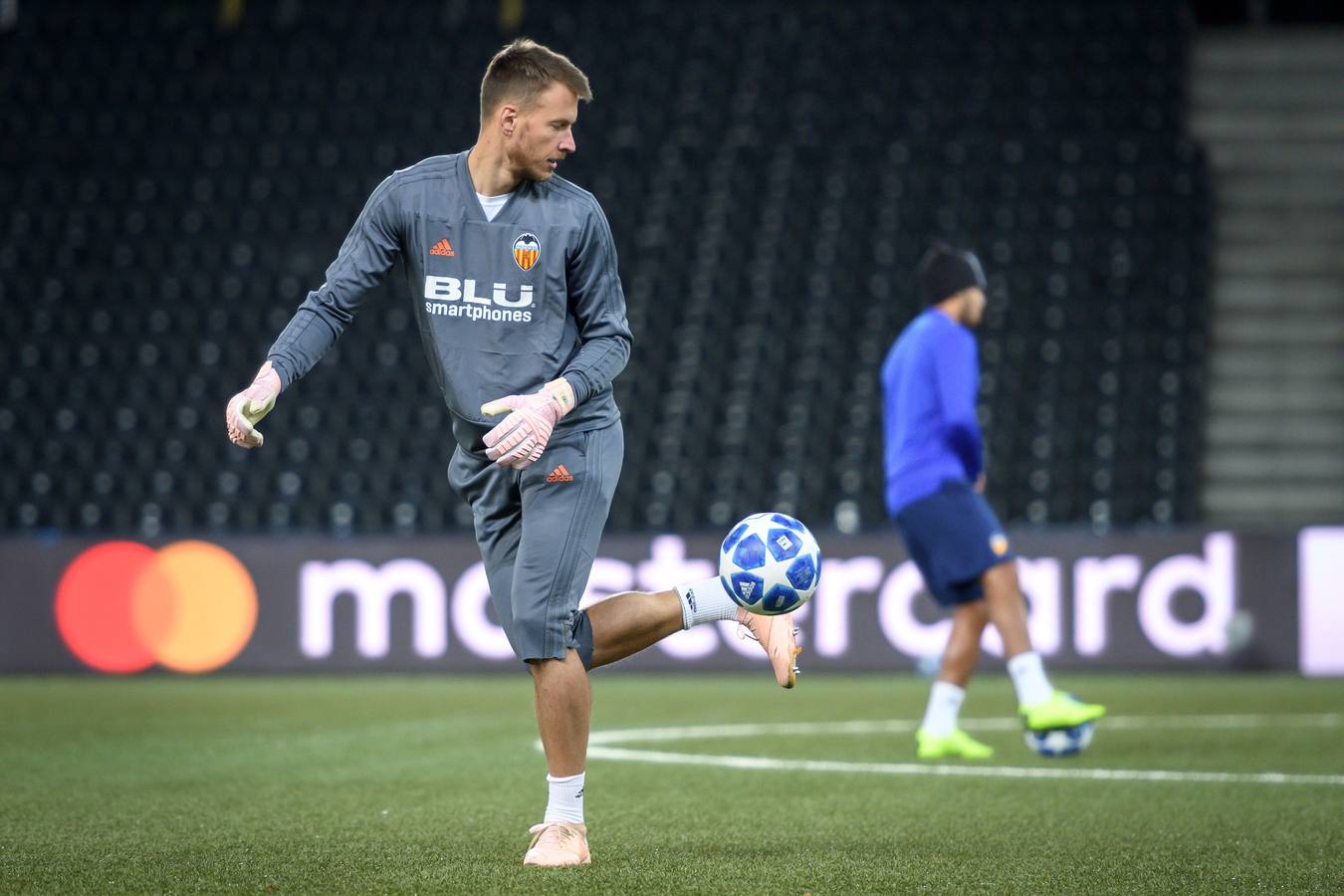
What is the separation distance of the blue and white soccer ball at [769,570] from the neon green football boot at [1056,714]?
218cm

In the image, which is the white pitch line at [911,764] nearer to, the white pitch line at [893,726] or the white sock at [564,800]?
the white pitch line at [893,726]

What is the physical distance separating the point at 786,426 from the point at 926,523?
8286 mm

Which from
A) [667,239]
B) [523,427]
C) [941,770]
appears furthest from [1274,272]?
[523,427]

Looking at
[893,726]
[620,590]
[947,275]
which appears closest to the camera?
[947,275]

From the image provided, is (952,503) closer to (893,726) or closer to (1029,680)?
(1029,680)

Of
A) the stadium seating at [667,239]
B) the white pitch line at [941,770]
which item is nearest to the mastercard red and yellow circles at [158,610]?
the stadium seating at [667,239]

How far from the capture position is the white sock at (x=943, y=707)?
6617mm

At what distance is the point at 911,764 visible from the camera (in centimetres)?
640

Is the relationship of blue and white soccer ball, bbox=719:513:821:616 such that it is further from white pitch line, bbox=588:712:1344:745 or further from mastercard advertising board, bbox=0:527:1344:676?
mastercard advertising board, bbox=0:527:1344:676

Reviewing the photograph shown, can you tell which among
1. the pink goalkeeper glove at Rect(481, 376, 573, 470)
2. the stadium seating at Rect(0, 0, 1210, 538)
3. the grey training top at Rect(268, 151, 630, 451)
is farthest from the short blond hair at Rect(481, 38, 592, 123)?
the stadium seating at Rect(0, 0, 1210, 538)

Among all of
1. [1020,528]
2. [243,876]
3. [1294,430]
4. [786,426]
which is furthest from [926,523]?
[1294,430]

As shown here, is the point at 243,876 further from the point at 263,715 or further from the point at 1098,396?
the point at 1098,396

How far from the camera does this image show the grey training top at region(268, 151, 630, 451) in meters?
4.16

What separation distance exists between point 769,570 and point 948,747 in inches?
99.9
